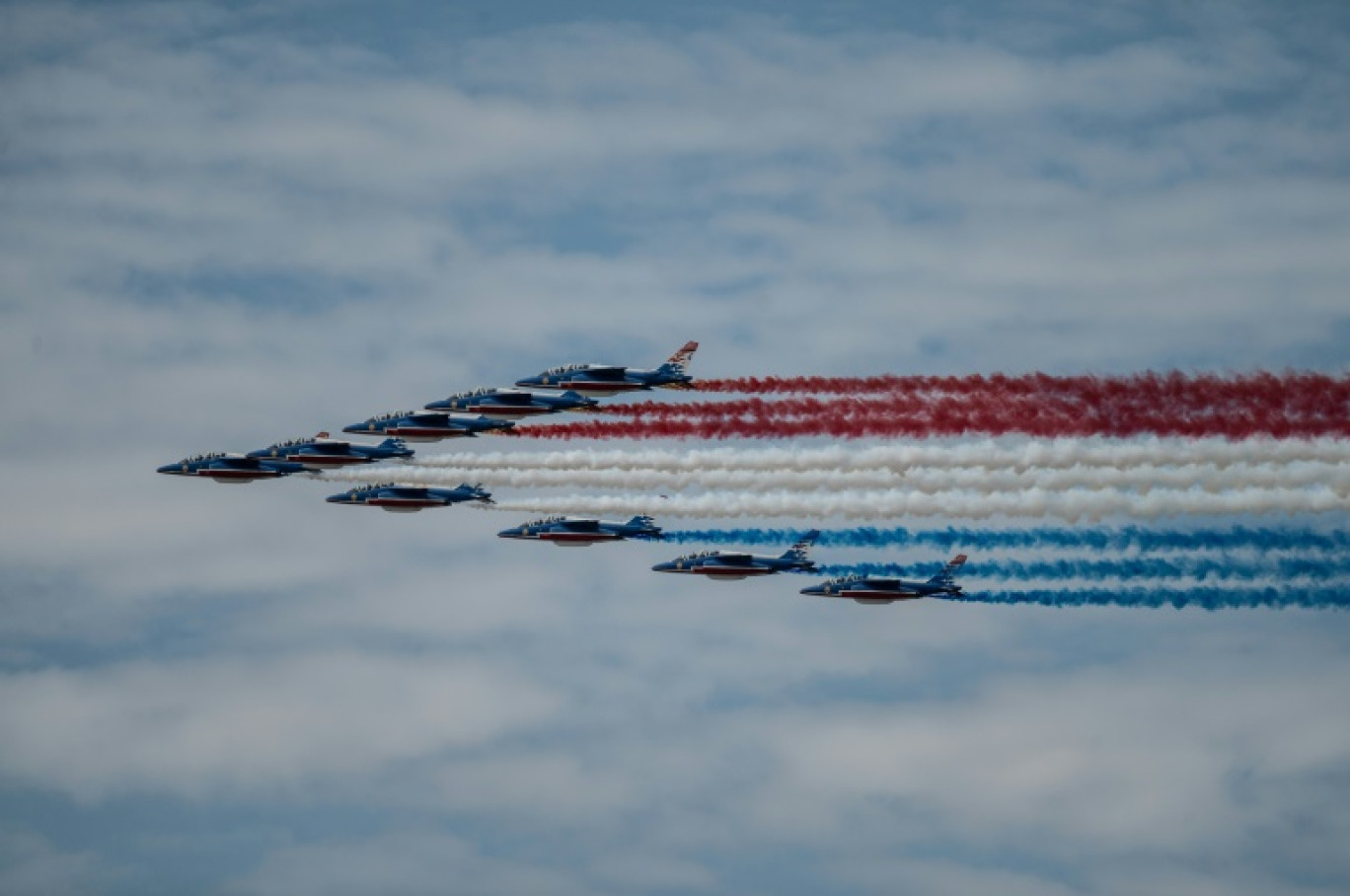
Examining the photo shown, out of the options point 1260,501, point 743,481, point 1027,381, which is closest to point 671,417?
point 743,481

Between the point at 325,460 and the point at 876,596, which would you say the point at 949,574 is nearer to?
the point at 876,596

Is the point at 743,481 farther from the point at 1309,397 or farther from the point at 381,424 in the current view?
the point at 1309,397

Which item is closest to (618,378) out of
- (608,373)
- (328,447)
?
(608,373)

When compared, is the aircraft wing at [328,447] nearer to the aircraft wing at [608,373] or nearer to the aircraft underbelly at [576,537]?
the aircraft underbelly at [576,537]

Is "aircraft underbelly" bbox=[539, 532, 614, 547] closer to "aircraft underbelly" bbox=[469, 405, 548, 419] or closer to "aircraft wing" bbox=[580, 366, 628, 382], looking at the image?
"aircraft underbelly" bbox=[469, 405, 548, 419]

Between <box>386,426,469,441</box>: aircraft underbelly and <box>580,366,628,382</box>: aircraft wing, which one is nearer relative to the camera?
<box>580,366,628,382</box>: aircraft wing

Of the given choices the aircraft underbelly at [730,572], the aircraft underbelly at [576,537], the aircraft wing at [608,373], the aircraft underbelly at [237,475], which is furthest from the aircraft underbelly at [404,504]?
the aircraft underbelly at [730,572]

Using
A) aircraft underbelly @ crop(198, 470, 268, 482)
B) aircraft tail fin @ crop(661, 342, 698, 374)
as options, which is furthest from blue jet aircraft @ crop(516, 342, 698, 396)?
aircraft underbelly @ crop(198, 470, 268, 482)
